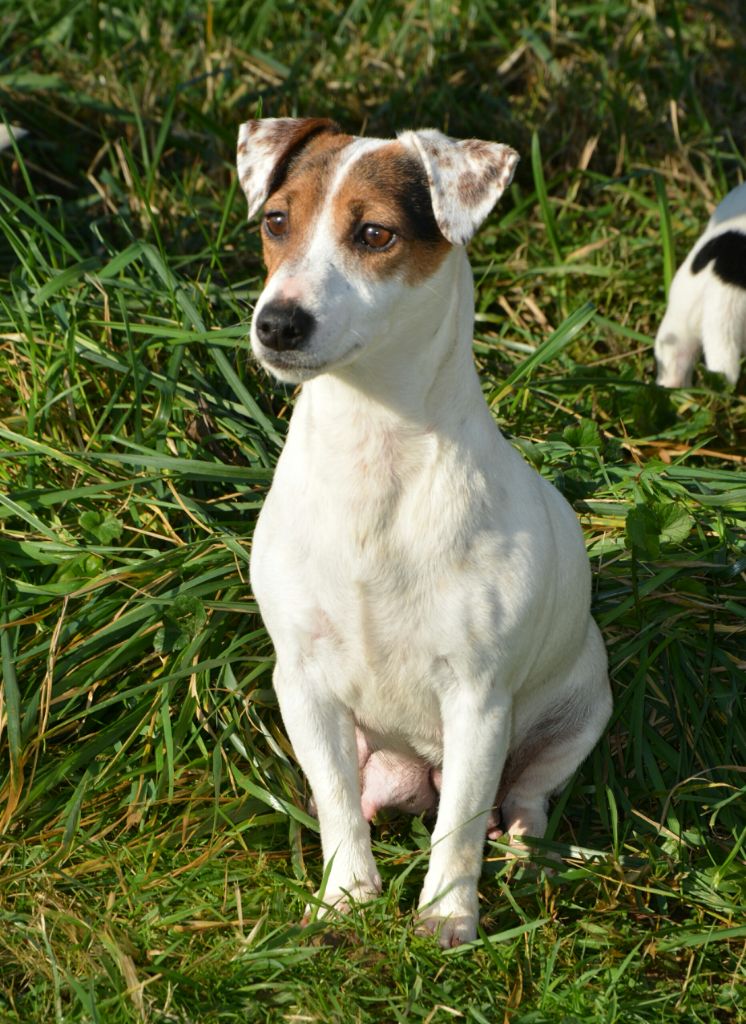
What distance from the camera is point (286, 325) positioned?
8.66 ft

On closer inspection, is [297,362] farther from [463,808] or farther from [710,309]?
[710,309]

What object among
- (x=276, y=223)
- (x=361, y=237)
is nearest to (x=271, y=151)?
(x=276, y=223)

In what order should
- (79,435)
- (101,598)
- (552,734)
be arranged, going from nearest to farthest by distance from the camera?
(552,734) < (101,598) < (79,435)

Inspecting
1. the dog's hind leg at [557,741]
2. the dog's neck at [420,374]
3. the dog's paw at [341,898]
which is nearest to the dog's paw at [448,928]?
the dog's paw at [341,898]

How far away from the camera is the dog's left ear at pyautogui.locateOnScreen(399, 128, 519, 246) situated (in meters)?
2.81

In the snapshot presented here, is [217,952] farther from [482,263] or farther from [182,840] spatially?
[482,263]

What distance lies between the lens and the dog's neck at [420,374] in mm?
2861

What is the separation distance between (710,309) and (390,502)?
8.14 ft

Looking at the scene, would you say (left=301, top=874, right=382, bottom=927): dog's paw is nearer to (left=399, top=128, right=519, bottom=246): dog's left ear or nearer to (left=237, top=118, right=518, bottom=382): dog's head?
(left=237, top=118, right=518, bottom=382): dog's head

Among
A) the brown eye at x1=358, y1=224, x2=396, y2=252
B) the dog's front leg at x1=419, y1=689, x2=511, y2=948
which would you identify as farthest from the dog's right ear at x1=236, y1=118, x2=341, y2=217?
the dog's front leg at x1=419, y1=689, x2=511, y2=948

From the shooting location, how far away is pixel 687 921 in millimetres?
3215

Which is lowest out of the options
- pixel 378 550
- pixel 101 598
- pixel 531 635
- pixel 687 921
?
pixel 687 921

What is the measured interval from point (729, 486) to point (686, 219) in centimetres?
203

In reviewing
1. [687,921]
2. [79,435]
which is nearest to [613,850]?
[687,921]
